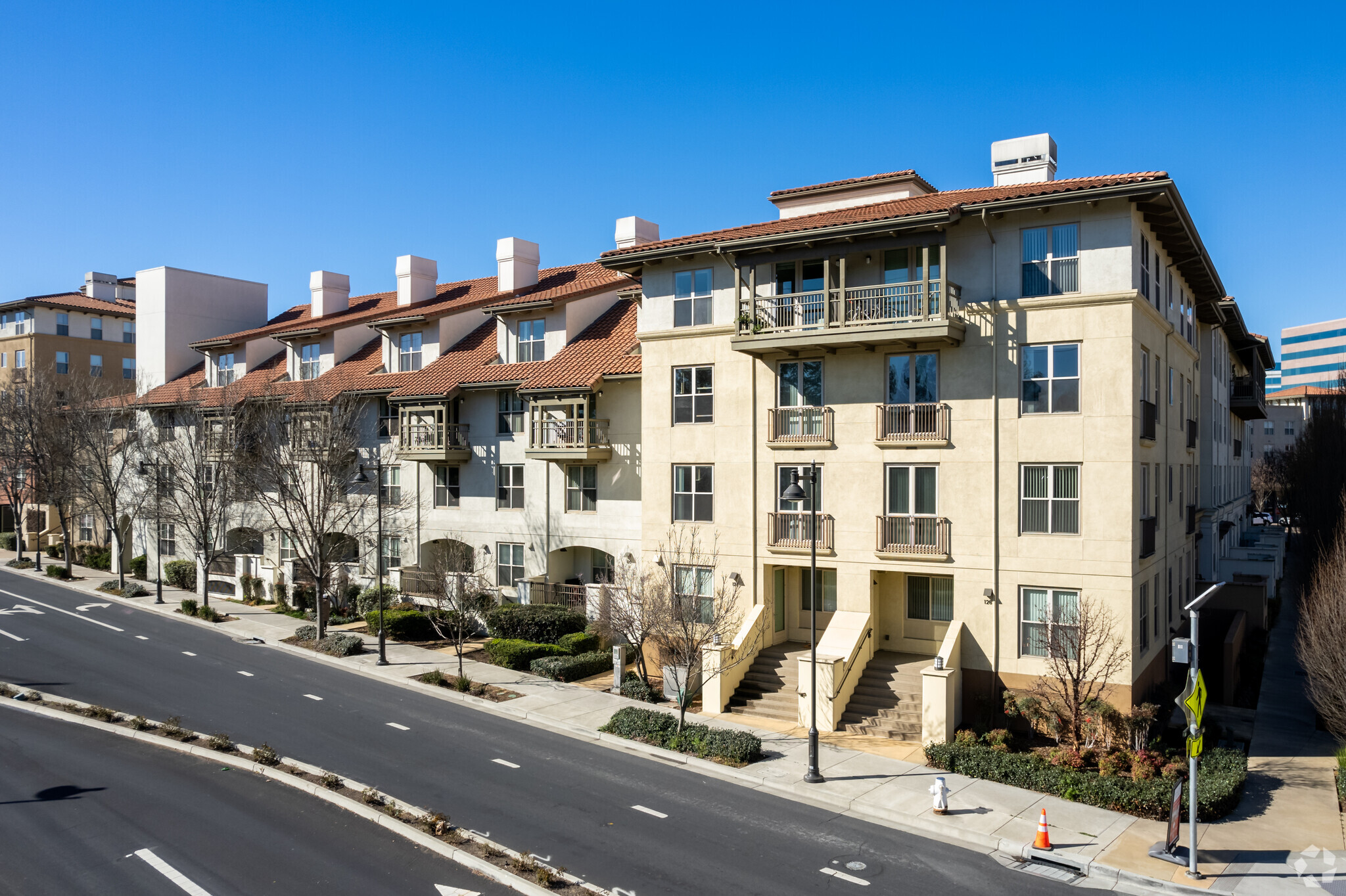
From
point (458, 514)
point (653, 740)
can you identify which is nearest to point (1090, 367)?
point (653, 740)

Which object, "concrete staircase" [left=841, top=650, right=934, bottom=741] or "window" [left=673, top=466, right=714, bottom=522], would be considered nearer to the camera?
"concrete staircase" [left=841, top=650, right=934, bottom=741]

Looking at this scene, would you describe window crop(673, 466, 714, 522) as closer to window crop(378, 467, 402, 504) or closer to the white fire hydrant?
the white fire hydrant

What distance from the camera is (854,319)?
82.8ft

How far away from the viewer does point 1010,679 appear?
930 inches

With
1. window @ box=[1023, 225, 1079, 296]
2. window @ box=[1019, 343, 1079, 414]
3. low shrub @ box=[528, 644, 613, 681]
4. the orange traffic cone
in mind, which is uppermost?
window @ box=[1023, 225, 1079, 296]

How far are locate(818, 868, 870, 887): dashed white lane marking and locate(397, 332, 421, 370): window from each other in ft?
103

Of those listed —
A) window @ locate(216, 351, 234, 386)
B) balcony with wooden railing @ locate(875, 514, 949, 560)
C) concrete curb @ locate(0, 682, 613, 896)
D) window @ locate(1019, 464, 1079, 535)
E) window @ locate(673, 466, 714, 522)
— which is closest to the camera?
concrete curb @ locate(0, 682, 613, 896)

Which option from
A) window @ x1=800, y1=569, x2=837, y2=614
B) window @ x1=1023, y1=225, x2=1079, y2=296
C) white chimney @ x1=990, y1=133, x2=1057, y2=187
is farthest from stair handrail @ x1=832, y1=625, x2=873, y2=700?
white chimney @ x1=990, y1=133, x2=1057, y2=187

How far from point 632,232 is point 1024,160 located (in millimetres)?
17092

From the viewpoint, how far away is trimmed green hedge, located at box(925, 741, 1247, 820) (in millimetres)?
18109

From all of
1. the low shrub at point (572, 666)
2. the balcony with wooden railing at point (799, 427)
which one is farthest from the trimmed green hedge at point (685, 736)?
the balcony with wooden railing at point (799, 427)

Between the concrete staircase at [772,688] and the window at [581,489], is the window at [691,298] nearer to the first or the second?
the window at [581,489]

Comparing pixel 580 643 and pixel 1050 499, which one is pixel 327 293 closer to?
pixel 580 643

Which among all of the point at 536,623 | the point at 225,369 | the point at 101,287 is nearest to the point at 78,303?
the point at 101,287
